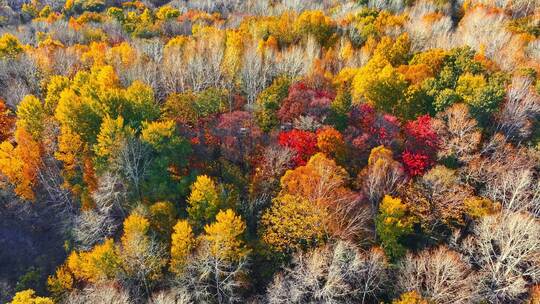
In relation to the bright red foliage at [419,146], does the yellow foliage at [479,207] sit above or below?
below

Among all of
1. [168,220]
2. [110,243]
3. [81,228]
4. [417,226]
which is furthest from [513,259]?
[81,228]

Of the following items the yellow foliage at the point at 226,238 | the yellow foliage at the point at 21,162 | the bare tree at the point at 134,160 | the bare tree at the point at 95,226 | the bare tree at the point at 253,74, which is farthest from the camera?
the bare tree at the point at 253,74

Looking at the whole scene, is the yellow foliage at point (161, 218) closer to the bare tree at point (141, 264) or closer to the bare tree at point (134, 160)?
the bare tree at point (141, 264)

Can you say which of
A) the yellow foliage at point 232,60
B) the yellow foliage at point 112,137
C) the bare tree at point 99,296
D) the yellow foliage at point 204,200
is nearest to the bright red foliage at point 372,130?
the yellow foliage at point 204,200

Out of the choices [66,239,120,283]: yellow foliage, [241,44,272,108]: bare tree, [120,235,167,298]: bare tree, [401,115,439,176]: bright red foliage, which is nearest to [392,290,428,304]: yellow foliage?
[401,115,439,176]: bright red foliage

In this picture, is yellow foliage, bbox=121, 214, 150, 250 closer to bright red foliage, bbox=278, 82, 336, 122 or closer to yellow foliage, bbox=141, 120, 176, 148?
yellow foliage, bbox=141, 120, 176, 148

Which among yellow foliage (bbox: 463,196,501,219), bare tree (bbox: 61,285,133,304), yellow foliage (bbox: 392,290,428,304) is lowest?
bare tree (bbox: 61,285,133,304)

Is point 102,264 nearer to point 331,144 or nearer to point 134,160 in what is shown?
point 134,160
